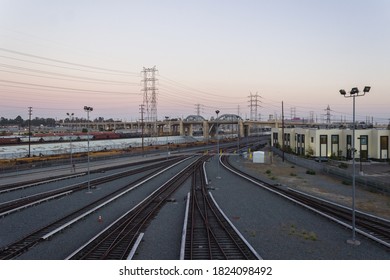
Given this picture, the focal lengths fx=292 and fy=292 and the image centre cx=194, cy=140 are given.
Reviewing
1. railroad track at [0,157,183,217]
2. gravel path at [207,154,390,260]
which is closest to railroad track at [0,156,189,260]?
railroad track at [0,157,183,217]

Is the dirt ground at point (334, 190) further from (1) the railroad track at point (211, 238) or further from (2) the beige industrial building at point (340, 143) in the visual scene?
(2) the beige industrial building at point (340, 143)

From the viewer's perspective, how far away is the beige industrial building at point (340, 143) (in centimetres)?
5003

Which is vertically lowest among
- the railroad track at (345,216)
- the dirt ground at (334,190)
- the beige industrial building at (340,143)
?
the dirt ground at (334,190)

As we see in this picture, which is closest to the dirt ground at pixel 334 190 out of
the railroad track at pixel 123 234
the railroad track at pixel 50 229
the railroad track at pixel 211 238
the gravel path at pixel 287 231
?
the gravel path at pixel 287 231

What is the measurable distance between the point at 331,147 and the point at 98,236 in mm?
51231

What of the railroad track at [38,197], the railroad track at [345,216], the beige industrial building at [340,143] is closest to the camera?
the railroad track at [345,216]

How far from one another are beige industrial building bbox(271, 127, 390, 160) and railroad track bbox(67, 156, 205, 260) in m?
36.1

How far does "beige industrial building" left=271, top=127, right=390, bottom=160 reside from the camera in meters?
50.0

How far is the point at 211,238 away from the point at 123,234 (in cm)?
462

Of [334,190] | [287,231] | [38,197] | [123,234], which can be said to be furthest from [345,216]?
[38,197]

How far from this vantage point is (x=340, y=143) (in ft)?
181

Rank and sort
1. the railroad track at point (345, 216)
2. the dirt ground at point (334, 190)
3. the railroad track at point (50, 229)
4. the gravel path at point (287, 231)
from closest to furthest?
the gravel path at point (287, 231) → the railroad track at point (50, 229) → the railroad track at point (345, 216) → the dirt ground at point (334, 190)

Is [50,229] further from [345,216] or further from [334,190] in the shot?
[334,190]

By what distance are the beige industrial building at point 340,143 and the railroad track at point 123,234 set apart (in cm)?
3613
